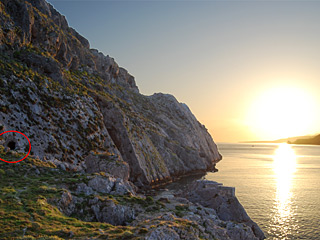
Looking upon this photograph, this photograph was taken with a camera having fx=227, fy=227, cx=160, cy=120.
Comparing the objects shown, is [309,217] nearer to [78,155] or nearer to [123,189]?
[123,189]

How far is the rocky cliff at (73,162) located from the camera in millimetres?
19844

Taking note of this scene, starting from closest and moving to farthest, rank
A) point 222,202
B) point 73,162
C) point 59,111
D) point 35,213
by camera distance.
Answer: point 35,213, point 222,202, point 73,162, point 59,111

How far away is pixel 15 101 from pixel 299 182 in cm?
9038

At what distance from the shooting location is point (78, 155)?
150 feet

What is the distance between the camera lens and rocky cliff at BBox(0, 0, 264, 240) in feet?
65.1

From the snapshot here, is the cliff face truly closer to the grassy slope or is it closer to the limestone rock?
the grassy slope

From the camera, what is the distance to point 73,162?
142 feet

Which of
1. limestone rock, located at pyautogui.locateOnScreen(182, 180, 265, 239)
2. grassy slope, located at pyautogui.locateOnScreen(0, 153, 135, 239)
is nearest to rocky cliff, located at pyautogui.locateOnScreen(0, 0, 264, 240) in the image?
grassy slope, located at pyautogui.locateOnScreen(0, 153, 135, 239)


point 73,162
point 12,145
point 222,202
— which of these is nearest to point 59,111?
point 73,162

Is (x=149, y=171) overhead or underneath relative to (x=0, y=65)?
underneath

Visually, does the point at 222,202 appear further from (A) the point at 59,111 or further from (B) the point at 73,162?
(A) the point at 59,111

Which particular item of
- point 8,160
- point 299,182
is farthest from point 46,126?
point 299,182

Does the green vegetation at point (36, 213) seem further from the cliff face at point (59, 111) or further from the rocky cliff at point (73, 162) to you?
the cliff face at point (59, 111)

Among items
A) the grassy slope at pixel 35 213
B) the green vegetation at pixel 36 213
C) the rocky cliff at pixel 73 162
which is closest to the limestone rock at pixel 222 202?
the rocky cliff at pixel 73 162
